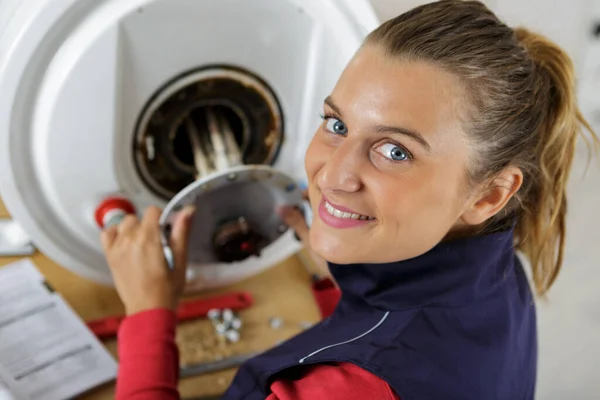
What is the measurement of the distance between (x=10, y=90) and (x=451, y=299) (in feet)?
1.70

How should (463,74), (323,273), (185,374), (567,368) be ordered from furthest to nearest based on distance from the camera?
1. (567,368)
2. (323,273)
3. (185,374)
4. (463,74)

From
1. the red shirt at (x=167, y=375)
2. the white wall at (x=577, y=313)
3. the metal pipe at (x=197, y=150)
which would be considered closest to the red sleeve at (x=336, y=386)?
the red shirt at (x=167, y=375)

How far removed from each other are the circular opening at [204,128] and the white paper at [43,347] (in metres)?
0.21

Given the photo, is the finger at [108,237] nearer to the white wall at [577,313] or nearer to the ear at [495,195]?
the ear at [495,195]

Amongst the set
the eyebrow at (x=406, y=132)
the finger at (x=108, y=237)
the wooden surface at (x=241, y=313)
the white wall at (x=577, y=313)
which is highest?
the eyebrow at (x=406, y=132)

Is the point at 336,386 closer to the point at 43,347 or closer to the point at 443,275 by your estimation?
the point at 443,275

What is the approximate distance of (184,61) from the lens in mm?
704

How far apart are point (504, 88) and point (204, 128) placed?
1.35ft

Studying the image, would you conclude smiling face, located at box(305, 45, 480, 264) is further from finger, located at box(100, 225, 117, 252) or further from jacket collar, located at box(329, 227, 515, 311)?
finger, located at box(100, 225, 117, 252)

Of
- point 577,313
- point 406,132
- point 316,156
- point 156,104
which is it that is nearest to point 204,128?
point 156,104

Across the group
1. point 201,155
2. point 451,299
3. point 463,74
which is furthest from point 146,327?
point 463,74

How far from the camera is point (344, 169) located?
1.91 feet

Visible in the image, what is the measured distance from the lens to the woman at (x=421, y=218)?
564mm

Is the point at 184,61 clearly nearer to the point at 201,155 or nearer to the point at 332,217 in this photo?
the point at 201,155
